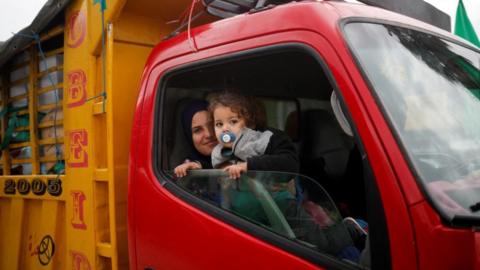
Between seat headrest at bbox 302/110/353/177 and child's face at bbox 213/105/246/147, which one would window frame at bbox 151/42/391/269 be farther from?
seat headrest at bbox 302/110/353/177

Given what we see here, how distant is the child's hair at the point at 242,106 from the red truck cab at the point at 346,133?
160 millimetres

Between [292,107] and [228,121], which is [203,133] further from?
[292,107]

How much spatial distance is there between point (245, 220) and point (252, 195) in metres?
0.13

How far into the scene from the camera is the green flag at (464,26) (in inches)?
145

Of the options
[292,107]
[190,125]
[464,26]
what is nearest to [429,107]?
[190,125]

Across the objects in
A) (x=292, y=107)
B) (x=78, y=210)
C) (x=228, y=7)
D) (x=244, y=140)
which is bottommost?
(x=78, y=210)

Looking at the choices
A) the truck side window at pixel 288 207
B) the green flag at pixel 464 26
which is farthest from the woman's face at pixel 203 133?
the green flag at pixel 464 26

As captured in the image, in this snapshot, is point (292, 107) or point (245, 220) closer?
point (245, 220)

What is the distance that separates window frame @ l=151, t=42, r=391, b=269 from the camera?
133 cm

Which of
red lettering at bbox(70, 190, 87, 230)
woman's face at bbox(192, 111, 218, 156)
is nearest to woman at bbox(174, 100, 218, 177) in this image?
woman's face at bbox(192, 111, 218, 156)

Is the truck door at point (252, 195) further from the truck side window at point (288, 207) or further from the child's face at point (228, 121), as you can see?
the child's face at point (228, 121)

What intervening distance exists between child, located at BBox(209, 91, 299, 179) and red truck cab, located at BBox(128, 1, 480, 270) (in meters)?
0.13

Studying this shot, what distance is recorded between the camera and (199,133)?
2297mm

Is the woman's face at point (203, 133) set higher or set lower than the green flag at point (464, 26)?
lower
